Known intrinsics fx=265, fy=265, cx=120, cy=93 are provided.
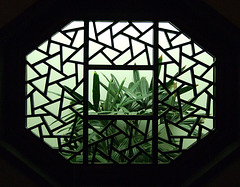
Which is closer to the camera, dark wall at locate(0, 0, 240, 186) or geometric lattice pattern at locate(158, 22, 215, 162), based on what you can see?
dark wall at locate(0, 0, 240, 186)

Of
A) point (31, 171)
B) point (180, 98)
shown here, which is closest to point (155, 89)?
point (180, 98)

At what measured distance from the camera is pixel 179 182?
1.74 metres

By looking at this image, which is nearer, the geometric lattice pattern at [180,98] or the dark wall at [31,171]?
the dark wall at [31,171]

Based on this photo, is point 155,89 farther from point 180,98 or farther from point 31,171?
point 31,171

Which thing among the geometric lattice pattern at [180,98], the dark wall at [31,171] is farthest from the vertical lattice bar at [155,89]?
the dark wall at [31,171]

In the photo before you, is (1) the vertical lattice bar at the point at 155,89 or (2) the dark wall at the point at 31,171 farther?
(1) the vertical lattice bar at the point at 155,89

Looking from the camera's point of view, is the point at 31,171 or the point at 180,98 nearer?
the point at 31,171

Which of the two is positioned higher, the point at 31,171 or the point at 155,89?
the point at 155,89

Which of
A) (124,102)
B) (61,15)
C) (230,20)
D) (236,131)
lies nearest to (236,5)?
(230,20)

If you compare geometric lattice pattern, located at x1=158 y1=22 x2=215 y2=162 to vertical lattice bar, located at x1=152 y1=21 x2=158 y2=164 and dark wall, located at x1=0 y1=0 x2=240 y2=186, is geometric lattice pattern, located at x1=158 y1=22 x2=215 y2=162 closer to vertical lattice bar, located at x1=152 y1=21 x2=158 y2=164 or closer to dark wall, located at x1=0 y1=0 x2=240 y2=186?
vertical lattice bar, located at x1=152 y1=21 x2=158 y2=164

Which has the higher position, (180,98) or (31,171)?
(180,98)

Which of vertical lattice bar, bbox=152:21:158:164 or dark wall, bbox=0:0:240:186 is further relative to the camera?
vertical lattice bar, bbox=152:21:158:164

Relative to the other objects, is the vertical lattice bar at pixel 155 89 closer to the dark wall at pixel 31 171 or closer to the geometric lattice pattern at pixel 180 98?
the geometric lattice pattern at pixel 180 98

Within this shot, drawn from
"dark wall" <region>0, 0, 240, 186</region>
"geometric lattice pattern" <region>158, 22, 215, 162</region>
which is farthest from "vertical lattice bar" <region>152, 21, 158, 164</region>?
"dark wall" <region>0, 0, 240, 186</region>
